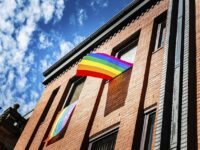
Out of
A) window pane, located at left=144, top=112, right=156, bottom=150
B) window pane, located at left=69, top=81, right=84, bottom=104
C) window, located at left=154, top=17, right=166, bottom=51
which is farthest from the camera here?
window pane, located at left=69, top=81, right=84, bottom=104

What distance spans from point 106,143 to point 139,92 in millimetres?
1688

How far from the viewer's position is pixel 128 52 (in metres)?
10.8

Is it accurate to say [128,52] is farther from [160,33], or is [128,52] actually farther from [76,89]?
[76,89]

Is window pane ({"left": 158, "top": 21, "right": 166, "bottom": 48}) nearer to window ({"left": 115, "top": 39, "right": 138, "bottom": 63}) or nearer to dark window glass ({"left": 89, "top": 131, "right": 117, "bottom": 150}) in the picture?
window ({"left": 115, "top": 39, "right": 138, "bottom": 63})

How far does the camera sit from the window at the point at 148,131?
644 centimetres

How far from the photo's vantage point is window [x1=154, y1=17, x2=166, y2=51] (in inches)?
369

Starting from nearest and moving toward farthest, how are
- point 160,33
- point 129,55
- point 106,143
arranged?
1. point 106,143
2. point 160,33
3. point 129,55

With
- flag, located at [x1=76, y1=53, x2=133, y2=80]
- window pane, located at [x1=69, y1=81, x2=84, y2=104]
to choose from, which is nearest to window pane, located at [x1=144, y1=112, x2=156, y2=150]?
flag, located at [x1=76, y1=53, x2=133, y2=80]

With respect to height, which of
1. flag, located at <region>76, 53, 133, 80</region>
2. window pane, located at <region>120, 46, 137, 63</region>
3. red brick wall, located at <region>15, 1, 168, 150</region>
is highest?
window pane, located at <region>120, 46, 137, 63</region>

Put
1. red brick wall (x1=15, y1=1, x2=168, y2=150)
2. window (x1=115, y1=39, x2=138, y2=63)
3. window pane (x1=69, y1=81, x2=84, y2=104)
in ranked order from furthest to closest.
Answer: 1. window pane (x1=69, y1=81, x2=84, y2=104)
2. window (x1=115, y1=39, x2=138, y2=63)
3. red brick wall (x1=15, y1=1, x2=168, y2=150)

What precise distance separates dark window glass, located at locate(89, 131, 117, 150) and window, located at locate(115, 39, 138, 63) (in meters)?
3.29

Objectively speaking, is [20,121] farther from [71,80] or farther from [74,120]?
[74,120]

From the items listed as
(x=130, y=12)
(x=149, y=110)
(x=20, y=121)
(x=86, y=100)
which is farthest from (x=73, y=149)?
(x=20, y=121)

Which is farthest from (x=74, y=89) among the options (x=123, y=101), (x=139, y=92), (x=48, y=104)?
(x=139, y=92)
